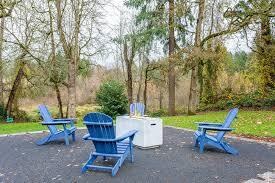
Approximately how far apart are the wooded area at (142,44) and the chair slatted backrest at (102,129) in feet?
25.9

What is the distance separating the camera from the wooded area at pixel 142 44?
12.4 m

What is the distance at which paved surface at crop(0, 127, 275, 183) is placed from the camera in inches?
163

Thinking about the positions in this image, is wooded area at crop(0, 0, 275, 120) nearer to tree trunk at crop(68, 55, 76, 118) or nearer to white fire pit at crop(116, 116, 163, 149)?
tree trunk at crop(68, 55, 76, 118)

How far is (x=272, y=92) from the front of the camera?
15.5m

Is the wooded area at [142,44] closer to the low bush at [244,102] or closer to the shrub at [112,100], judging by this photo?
the low bush at [244,102]

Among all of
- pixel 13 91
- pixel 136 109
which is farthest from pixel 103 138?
pixel 13 91

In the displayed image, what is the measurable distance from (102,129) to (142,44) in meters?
13.9

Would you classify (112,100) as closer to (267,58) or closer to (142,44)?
(142,44)

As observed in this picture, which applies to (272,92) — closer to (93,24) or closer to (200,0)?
(200,0)

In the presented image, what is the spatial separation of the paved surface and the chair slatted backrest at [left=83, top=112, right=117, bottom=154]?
1.25 feet

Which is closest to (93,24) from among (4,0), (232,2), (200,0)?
(4,0)

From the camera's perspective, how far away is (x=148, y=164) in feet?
15.9

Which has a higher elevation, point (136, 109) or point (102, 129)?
point (136, 109)

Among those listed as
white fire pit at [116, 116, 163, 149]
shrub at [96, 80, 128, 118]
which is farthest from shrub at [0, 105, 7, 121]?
white fire pit at [116, 116, 163, 149]
